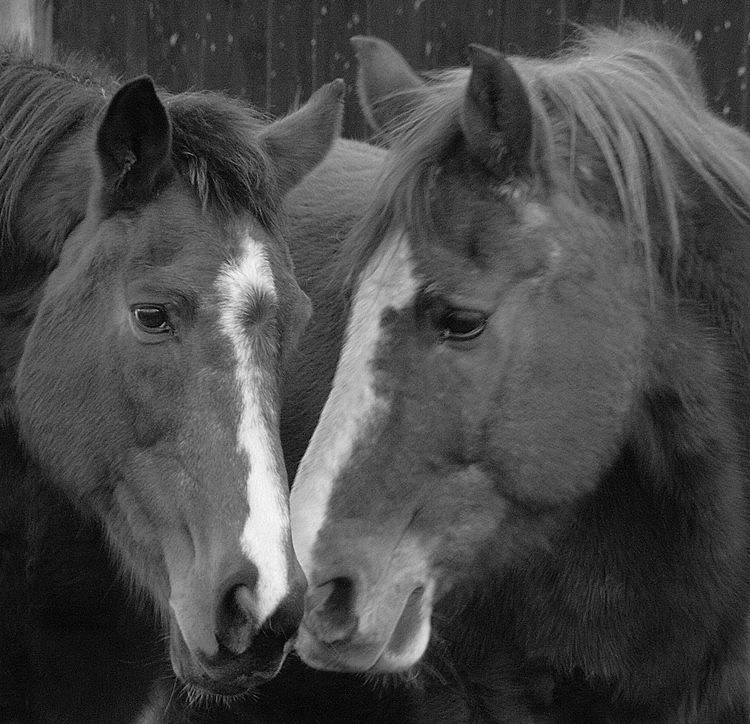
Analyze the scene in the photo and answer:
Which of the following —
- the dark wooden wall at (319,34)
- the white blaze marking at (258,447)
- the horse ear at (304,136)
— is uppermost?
the horse ear at (304,136)

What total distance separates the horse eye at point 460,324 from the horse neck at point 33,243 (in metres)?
0.93

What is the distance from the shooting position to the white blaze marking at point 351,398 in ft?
9.98

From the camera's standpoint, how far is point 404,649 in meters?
3.03

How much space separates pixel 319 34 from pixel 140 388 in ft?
12.1

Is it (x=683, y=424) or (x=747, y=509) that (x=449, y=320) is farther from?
(x=747, y=509)

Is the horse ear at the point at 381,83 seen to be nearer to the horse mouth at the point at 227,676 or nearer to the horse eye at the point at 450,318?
the horse eye at the point at 450,318

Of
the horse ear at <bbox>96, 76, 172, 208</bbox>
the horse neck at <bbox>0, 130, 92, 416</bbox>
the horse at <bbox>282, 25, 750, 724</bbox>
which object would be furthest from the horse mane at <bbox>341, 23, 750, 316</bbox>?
the horse neck at <bbox>0, 130, 92, 416</bbox>

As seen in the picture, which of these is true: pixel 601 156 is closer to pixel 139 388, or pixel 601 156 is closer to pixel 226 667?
pixel 139 388

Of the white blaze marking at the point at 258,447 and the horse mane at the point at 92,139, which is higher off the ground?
the horse mane at the point at 92,139

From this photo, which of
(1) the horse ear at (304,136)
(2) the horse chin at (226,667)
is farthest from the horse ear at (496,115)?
(2) the horse chin at (226,667)

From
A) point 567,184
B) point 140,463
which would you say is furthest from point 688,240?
point 140,463

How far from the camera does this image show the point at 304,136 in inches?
136

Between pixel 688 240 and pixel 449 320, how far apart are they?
0.69 metres

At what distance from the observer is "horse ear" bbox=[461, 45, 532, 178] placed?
3014 mm
